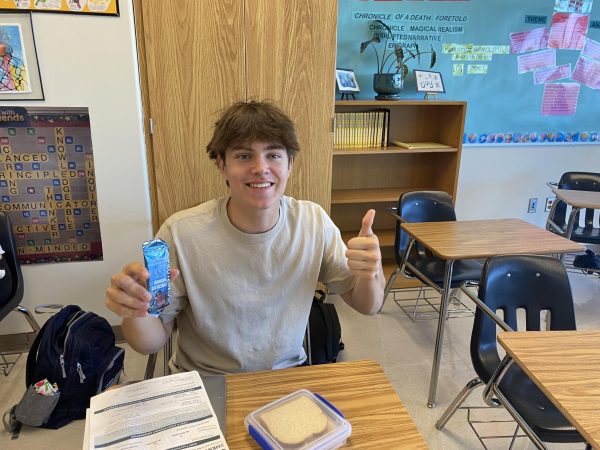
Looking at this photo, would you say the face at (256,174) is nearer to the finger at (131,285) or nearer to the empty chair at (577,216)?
the finger at (131,285)

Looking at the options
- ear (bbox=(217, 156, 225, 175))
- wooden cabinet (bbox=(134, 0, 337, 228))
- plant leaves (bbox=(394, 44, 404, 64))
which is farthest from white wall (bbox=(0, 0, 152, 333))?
plant leaves (bbox=(394, 44, 404, 64))

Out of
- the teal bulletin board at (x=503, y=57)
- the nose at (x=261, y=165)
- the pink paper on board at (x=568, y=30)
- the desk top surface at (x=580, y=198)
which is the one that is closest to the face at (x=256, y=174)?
the nose at (x=261, y=165)

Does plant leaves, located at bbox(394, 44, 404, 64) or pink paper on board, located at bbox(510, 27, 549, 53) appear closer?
plant leaves, located at bbox(394, 44, 404, 64)

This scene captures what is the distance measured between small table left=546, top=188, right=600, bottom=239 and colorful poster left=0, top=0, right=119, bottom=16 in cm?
301

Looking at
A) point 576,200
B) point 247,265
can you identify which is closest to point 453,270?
point 576,200

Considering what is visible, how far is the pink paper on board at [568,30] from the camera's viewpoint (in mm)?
3683

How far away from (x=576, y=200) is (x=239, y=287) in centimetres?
270

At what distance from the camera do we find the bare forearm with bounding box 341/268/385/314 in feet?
3.98

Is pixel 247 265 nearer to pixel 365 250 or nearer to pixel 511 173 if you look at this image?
pixel 365 250

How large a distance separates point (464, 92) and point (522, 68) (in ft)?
1.87

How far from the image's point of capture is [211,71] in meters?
2.49

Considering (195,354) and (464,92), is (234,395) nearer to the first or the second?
(195,354)

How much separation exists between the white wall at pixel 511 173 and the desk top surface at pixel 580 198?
710 millimetres

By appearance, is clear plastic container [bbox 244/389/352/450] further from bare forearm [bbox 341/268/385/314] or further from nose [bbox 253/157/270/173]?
nose [bbox 253/157/270/173]
